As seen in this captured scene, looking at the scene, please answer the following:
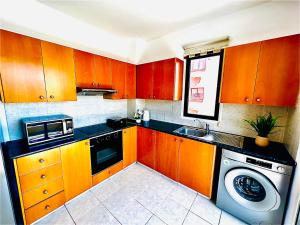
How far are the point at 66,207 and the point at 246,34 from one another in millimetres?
3325

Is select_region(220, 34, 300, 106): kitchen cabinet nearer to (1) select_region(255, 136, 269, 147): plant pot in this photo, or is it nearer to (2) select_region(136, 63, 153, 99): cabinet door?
(1) select_region(255, 136, 269, 147): plant pot

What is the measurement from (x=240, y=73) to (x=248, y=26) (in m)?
0.70

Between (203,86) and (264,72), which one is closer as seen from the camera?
(264,72)

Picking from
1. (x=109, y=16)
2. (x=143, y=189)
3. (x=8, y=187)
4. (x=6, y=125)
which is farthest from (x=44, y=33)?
(x=143, y=189)

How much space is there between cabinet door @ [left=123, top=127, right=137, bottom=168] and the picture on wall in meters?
1.12

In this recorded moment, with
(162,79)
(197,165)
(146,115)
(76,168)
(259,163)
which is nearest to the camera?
(259,163)

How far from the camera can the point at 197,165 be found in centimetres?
181

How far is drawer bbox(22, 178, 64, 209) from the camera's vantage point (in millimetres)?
1336

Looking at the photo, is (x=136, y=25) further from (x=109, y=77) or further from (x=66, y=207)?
(x=66, y=207)

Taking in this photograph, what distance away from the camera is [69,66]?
1.69 metres

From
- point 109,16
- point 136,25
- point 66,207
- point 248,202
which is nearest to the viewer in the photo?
point 248,202

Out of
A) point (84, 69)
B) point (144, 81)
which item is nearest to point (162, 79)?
point (144, 81)

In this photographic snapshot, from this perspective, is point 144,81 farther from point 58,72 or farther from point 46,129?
point 46,129

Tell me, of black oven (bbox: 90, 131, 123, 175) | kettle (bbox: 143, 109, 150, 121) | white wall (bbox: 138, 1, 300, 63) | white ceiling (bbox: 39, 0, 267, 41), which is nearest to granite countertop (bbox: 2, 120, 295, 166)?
black oven (bbox: 90, 131, 123, 175)
